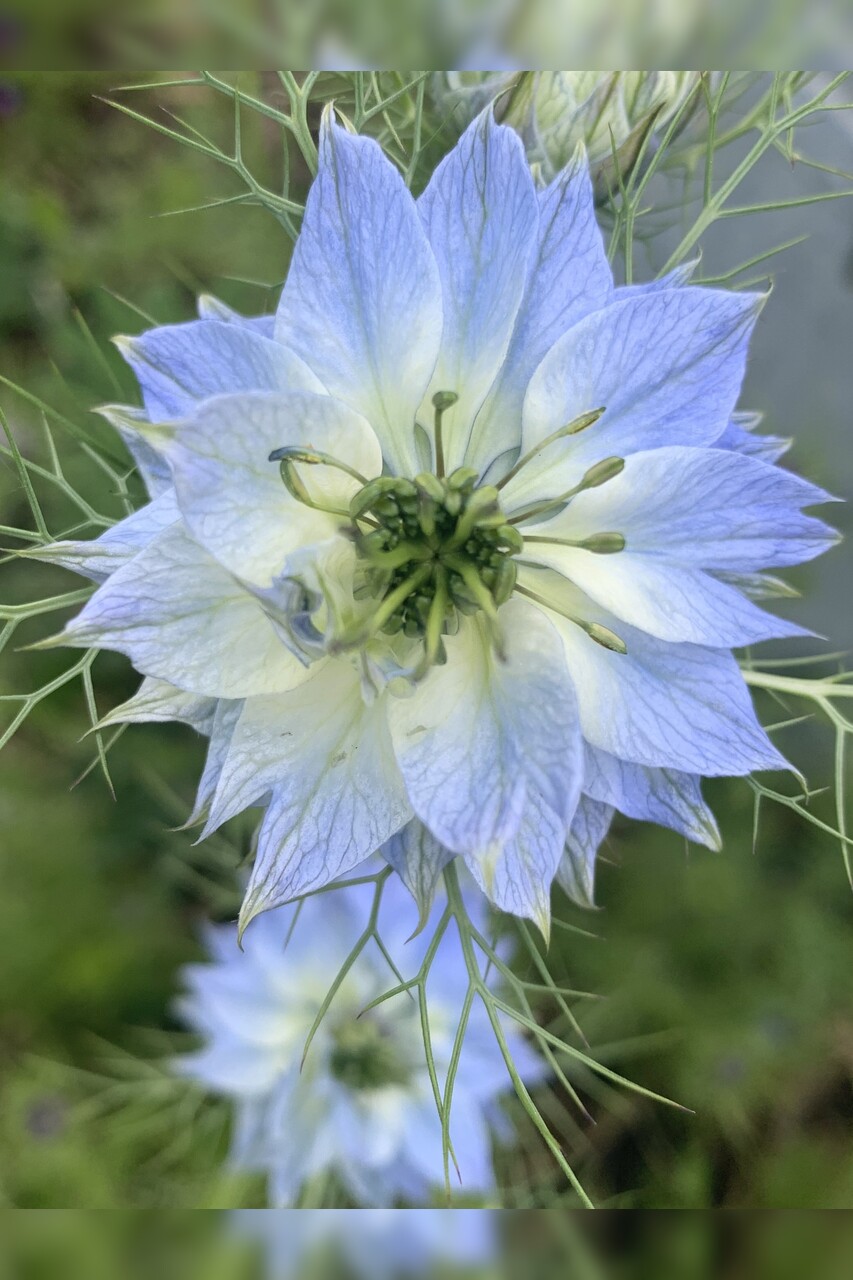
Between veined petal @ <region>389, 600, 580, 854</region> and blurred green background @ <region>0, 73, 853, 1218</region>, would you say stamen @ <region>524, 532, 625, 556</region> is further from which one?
blurred green background @ <region>0, 73, 853, 1218</region>

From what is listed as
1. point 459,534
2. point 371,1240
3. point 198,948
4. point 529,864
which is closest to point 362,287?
point 459,534

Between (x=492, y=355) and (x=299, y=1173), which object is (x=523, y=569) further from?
(x=299, y=1173)

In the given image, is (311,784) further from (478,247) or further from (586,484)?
(478,247)

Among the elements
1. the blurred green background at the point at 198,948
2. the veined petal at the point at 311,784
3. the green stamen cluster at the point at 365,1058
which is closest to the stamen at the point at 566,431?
the veined petal at the point at 311,784

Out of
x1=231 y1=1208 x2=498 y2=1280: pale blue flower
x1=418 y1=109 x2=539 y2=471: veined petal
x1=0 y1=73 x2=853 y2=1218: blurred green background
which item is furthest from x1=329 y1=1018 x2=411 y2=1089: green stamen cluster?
x1=418 y1=109 x2=539 y2=471: veined petal

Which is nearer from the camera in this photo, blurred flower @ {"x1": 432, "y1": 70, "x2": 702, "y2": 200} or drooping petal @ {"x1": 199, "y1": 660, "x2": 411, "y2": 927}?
Answer: drooping petal @ {"x1": 199, "y1": 660, "x2": 411, "y2": 927}

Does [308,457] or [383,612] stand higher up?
[308,457]

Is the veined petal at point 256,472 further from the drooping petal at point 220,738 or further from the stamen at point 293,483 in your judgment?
the drooping petal at point 220,738
